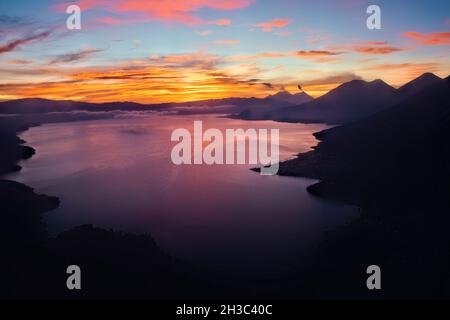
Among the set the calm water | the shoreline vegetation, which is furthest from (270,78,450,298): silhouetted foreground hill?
the calm water

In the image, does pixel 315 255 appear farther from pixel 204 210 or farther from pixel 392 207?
pixel 204 210

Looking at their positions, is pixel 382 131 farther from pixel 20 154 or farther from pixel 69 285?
pixel 20 154

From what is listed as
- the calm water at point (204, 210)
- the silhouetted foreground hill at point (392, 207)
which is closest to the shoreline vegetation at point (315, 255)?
the silhouetted foreground hill at point (392, 207)

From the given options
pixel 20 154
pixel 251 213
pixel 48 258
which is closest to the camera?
pixel 48 258

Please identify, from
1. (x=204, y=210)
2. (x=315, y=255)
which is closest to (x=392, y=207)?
(x=315, y=255)

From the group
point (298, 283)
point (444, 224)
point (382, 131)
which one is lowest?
point (298, 283)

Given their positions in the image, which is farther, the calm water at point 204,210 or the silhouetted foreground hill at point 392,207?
the calm water at point 204,210

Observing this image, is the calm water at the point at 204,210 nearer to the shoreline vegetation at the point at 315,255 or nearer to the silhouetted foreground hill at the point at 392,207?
the shoreline vegetation at the point at 315,255

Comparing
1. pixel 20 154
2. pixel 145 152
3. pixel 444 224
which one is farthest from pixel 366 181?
pixel 20 154
